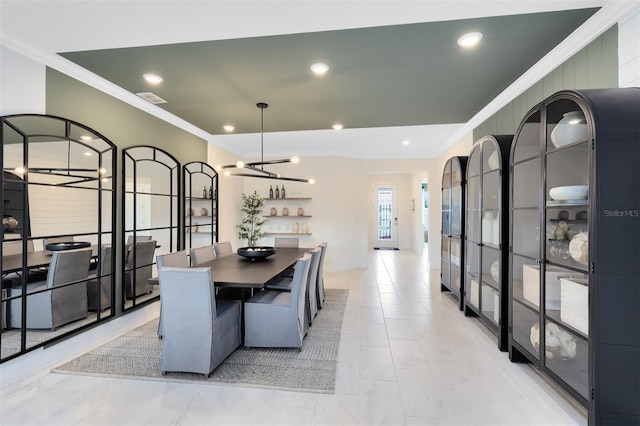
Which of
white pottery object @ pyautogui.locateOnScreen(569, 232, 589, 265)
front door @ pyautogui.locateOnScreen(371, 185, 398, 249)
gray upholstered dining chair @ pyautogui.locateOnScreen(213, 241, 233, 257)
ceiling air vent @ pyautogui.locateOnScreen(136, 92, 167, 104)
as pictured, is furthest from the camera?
front door @ pyautogui.locateOnScreen(371, 185, 398, 249)

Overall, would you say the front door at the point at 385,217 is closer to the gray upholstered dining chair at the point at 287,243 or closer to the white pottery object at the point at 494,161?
the gray upholstered dining chair at the point at 287,243

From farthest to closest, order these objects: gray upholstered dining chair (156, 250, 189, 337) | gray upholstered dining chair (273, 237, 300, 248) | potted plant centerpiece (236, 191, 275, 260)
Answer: potted plant centerpiece (236, 191, 275, 260) < gray upholstered dining chair (273, 237, 300, 248) < gray upholstered dining chair (156, 250, 189, 337)

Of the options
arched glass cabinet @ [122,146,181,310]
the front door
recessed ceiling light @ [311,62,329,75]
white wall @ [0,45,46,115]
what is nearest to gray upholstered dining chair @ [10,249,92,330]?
arched glass cabinet @ [122,146,181,310]

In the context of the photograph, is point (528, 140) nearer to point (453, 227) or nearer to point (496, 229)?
point (496, 229)

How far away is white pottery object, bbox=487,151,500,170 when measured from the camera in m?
2.95

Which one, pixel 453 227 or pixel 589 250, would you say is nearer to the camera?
pixel 589 250

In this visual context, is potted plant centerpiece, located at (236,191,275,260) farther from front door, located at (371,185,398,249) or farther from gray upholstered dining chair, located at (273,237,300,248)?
front door, located at (371,185,398,249)

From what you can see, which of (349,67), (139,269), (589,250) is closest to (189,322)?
(139,269)

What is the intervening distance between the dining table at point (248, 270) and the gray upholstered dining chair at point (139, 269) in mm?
857

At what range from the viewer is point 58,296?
2.76 meters

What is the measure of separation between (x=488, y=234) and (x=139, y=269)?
13.5 feet

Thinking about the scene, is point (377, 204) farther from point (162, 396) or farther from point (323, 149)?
point (162, 396)

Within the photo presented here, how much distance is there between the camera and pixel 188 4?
1998 mm

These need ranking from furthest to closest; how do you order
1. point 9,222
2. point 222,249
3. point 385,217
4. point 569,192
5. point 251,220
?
point 385,217
point 251,220
point 222,249
point 9,222
point 569,192
